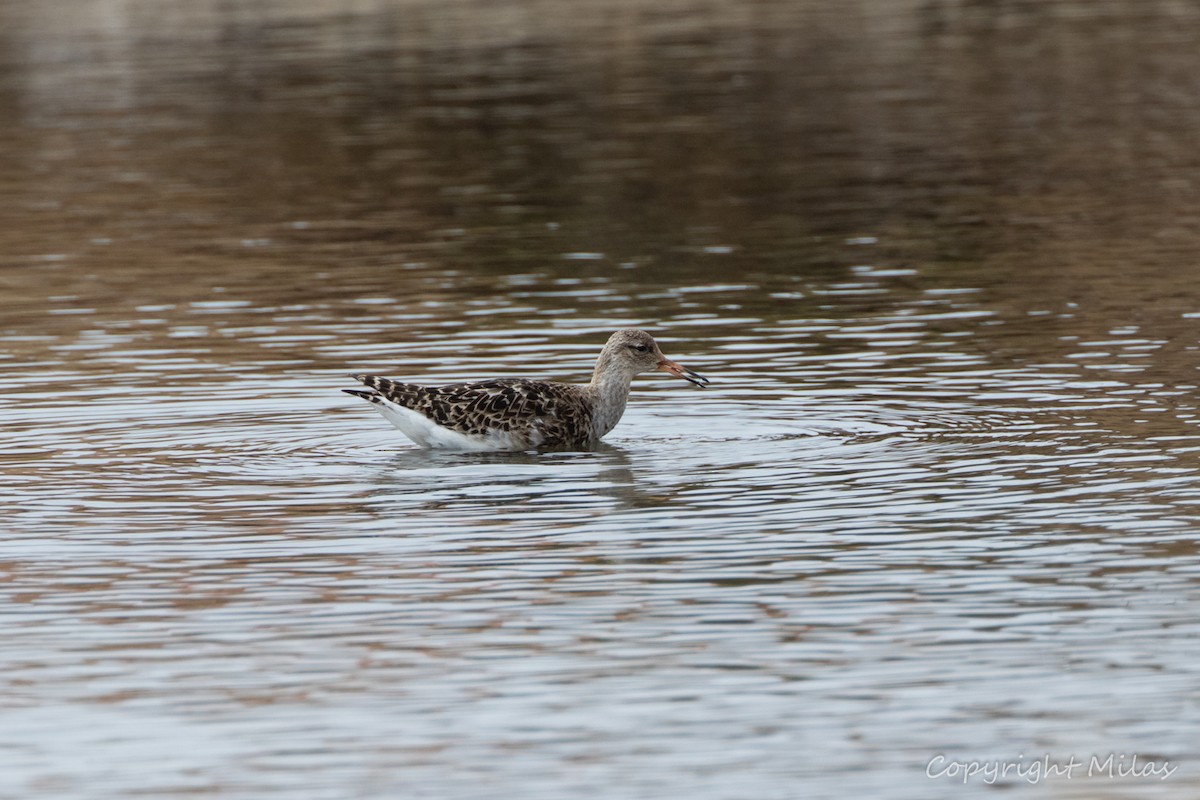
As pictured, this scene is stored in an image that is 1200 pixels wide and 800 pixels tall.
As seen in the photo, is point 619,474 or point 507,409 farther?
point 507,409

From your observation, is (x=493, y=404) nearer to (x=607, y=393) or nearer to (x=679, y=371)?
(x=607, y=393)

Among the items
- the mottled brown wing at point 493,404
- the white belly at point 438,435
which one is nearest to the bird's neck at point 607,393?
the mottled brown wing at point 493,404

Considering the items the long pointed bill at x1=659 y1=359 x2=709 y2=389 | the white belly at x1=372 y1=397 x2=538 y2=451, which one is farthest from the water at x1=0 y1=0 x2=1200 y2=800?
the long pointed bill at x1=659 y1=359 x2=709 y2=389

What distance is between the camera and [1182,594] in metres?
12.6

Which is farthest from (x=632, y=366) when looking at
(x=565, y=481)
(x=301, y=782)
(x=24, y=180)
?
(x=24, y=180)

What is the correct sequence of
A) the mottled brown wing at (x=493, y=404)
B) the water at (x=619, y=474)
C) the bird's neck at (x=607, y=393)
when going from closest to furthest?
the water at (x=619, y=474), the mottled brown wing at (x=493, y=404), the bird's neck at (x=607, y=393)

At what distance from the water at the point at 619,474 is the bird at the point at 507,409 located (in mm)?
286

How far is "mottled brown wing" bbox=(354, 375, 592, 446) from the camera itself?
1748cm

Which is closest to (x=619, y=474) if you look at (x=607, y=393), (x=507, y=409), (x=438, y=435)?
(x=507, y=409)

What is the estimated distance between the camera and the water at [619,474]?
1064 cm

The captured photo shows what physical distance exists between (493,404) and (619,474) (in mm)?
1359

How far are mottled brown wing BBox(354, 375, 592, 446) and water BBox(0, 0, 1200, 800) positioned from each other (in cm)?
33

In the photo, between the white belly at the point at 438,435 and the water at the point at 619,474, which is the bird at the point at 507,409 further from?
the water at the point at 619,474

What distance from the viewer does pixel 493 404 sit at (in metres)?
17.5
